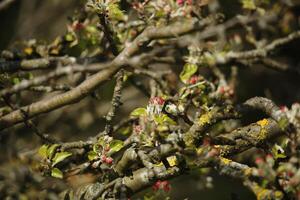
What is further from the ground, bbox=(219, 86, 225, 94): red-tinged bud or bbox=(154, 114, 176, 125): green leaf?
bbox=(219, 86, 225, 94): red-tinged bud

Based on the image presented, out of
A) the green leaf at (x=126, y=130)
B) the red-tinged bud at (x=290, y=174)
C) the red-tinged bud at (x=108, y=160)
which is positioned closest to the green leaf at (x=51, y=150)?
the red-tinged bud at (x=108, y=160)

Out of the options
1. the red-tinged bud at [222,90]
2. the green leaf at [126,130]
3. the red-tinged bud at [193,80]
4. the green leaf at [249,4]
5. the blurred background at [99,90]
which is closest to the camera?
the red-tinged bud at [222,90]

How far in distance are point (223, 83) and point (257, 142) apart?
505 millimetres

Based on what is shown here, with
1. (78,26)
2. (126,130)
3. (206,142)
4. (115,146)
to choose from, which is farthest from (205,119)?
(78,26)

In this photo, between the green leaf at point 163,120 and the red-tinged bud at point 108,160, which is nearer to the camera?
the green leaf at point 163,120

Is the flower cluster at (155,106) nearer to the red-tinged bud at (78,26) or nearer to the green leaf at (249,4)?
the green leaf at (249,4)

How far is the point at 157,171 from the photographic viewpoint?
8.71ft

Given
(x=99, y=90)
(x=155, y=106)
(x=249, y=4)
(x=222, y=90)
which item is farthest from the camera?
(x=99, y=90)

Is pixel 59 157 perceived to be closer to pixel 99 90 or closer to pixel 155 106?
pixel 155 106

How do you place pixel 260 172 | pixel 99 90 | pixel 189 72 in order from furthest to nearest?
pixel 99 90, pixel 189 72, pixel 260 172

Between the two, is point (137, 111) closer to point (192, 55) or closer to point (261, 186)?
point (192, 55)

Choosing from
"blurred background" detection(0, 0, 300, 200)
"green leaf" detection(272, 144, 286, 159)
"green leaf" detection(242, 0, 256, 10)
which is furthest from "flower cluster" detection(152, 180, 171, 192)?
"blurred background" detection(0, 0, 300, 200)

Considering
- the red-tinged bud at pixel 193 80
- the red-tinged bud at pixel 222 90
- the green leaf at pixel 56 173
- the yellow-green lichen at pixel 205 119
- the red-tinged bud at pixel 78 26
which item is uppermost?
the red-tinged bud at pixel 78 26

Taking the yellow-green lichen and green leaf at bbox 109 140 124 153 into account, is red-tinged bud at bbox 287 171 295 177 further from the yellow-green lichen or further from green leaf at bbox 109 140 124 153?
green leaf at bbox 109 140 124 153
